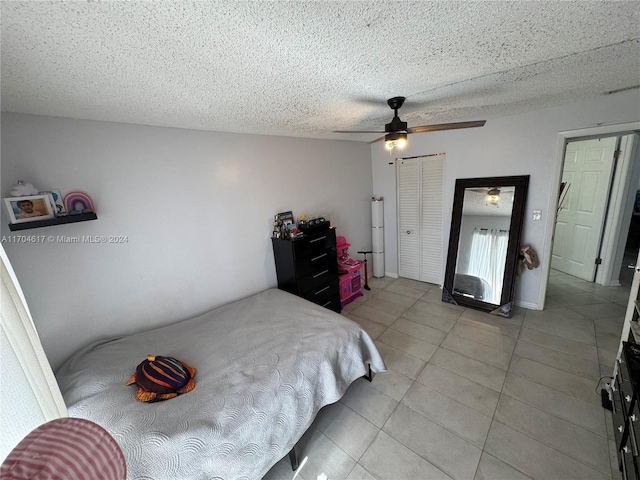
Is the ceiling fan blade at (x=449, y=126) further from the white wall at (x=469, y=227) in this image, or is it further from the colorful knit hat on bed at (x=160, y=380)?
the colorful knit hat on bed at (x=160, y=380)

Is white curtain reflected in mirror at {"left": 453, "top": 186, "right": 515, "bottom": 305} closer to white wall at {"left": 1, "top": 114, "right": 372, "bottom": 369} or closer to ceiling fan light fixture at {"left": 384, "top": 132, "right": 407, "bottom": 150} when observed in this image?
ceiling fan light fixture at {"left": 384, "top": 132, "right": 407, "bottom": 150}

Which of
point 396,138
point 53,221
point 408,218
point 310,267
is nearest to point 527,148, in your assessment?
point 408,218

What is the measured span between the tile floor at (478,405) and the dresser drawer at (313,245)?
3.37ft

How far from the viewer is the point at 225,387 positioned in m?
1.49

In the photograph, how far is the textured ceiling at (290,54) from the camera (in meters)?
0.84

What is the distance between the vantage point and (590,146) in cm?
342

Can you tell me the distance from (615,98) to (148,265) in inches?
172

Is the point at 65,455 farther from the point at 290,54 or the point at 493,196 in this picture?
the point at 493,196

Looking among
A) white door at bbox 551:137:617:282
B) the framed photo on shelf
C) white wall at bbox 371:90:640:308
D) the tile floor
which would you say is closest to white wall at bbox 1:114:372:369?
the framed photo on shelf

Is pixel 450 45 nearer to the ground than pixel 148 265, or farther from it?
farther from it

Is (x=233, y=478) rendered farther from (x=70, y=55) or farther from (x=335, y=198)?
(x=335, y=198)

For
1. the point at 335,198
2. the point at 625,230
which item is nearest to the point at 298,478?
the point at 335,198

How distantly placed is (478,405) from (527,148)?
105 inches

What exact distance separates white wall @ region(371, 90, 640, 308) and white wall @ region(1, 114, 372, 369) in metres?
1.94
